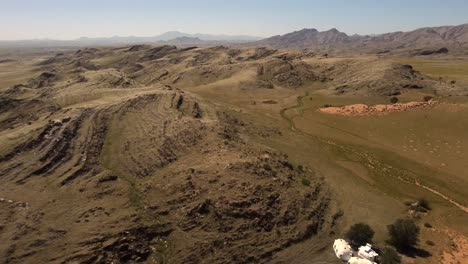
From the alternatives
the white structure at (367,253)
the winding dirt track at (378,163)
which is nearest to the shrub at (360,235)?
the white structure at (367,253)

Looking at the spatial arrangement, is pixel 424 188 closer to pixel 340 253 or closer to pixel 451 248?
pixel 451 248

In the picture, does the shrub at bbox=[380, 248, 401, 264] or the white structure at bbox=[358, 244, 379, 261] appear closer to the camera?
the shrub at bbox=[380, 248, 401, 264]

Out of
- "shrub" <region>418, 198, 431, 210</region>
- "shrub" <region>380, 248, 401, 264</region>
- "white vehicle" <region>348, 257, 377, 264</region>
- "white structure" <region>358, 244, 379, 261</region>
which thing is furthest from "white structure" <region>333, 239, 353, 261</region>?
"shrub" <region>418, 198, 431, 210</region>

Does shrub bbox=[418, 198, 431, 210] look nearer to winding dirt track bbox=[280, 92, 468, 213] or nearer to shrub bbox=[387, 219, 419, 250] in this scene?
winding dirt track bbox=[280, 92, 468, 213]

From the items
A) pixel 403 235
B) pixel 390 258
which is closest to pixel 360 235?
pixel 390 258

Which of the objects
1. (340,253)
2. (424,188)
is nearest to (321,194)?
(340,253)
